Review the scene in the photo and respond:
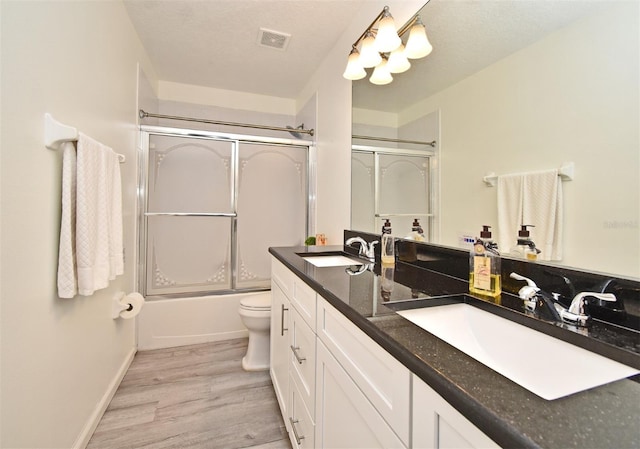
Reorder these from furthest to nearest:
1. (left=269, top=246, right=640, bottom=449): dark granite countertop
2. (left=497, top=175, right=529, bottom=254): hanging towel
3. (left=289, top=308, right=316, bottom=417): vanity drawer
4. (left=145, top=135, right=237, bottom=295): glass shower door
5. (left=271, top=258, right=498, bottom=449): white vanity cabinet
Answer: (left=145, top=135, right=237, bottom=295): glass shower door < (left=289, top=308, right=316, bottom=417): vanity drawer < (left=497, top=175, right=529, bottom=254): hanging towel < (left=271, top=258, right=498, bottom=449): white vanity cabinet < (left=269, top=246, right=640, bottom=449): dark granite countertop

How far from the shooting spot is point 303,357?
46.9 inches

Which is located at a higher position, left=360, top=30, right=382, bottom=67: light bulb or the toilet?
left=360, top=30, right=382, bottom=67: light bulb

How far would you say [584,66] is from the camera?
0.75 m

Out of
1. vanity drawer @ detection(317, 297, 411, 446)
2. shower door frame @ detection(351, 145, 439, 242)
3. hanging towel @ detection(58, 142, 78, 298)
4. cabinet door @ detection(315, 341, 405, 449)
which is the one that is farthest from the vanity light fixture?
hanging towel @ detection(58, 142, 78, 298)

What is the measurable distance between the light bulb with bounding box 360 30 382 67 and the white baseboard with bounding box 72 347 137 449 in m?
2.42

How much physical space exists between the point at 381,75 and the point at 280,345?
167 cm

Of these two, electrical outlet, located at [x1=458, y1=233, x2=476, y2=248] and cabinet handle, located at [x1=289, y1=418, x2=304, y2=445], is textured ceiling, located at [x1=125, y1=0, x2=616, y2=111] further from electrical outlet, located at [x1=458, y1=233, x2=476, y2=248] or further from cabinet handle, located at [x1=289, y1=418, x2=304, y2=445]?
cabinet handle, located at [x1=289, y1=418, x2=304, y2=445]

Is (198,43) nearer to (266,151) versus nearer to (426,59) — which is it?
(266,151)

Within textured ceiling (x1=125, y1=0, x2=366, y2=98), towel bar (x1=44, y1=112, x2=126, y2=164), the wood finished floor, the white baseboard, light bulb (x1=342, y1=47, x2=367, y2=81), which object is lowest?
the wood finished floor

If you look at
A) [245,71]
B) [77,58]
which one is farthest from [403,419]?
[245,71]

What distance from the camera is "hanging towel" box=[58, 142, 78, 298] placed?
115 cm

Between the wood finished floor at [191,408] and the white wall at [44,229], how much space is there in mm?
163

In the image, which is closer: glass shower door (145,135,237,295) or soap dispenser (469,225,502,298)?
soap dispenser (469,225,502,298)

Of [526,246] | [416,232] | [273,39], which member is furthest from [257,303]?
[273,39]
